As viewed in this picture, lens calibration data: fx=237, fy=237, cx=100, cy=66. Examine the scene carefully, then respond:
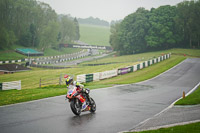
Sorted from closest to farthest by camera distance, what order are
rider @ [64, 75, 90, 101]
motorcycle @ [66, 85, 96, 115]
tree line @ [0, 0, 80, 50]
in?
motorcycle @ [66, 85, 96, 115]
rider @ [64, 75, 90, 101]
tree line @ [0, 0, 80, 50]

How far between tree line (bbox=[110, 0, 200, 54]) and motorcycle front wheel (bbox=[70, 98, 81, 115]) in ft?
260

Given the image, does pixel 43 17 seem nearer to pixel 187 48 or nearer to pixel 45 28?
pixel 45 28

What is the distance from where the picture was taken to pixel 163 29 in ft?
289

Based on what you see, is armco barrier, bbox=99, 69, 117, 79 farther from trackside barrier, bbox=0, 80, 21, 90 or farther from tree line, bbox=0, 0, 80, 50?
tree line, bbox=0, 0, 80, 50

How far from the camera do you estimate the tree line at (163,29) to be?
8918cm

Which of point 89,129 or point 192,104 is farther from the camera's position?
point 192,104

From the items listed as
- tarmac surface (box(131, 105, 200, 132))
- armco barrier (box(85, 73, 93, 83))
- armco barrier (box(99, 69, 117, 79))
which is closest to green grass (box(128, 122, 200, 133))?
tarmac surface (box(131, 105, 200, 132))

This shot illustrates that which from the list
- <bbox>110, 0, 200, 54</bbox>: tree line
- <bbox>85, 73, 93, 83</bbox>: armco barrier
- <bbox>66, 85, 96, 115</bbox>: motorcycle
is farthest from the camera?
<bbox>110, 0, 200, 54</bbox>: tree line

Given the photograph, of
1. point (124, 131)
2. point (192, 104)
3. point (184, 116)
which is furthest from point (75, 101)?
point (192, 104)

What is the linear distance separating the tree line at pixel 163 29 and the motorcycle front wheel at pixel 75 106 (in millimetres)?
79128

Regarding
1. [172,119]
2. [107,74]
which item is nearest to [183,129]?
[172,119]

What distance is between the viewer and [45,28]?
111938 mm

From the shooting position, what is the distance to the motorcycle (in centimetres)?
1167

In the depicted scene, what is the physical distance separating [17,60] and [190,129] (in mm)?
79069
